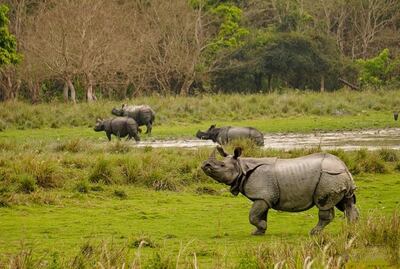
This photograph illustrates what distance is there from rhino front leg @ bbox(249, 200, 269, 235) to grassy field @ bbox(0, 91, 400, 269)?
13cm

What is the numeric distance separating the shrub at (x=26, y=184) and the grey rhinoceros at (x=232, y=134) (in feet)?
28.2

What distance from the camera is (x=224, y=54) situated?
5544 centimetres

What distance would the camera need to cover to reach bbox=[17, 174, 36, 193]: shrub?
54.4ft

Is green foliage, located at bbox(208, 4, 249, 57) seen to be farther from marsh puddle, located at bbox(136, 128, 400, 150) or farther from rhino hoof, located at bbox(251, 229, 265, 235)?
rhino hoof, located at bbox(251, 229, 265, 235)

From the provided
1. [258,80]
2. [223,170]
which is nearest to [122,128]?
[223,170]

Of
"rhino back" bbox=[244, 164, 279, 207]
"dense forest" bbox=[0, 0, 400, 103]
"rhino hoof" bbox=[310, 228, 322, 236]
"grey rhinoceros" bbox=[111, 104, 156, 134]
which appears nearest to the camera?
"rhino hoof" bbox=[310, 228, 322, 236]

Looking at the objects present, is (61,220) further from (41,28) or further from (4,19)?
(41,28)

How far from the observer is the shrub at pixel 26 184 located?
16594 millimetres

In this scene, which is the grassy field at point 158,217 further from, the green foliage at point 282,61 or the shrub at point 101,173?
the green foliage at point 282,61

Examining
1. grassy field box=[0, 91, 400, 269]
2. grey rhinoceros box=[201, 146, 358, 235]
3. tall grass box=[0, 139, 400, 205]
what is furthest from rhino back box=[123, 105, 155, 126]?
grey rhinoceros box=[201, 146, 358, 235]

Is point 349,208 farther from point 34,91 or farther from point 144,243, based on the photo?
point 34,91

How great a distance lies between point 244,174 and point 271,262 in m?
4.37

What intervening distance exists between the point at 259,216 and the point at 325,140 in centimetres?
1558

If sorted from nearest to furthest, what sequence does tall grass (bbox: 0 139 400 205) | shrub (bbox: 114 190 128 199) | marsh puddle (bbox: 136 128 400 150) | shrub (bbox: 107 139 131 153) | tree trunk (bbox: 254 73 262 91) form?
shrub (bbox: 114 190 128 199), tall grass (bbox: 0 139 400 205), shrub (bbox: 107 139 131 153), marsh puddle (bbox: 136 128 400 150), tree trunk (bbox: 254 73 262 91)
